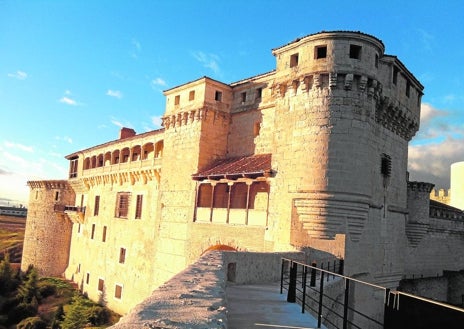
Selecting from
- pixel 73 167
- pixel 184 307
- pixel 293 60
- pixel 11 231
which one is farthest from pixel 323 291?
pixel 11 231

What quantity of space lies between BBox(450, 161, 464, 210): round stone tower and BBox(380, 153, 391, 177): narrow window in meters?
23.2

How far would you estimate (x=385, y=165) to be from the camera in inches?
754

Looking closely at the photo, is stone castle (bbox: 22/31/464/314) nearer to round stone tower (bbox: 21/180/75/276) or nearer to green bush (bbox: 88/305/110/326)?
green bush (bbox: 88/305/110/326)

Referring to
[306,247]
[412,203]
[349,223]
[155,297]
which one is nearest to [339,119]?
[349,223]

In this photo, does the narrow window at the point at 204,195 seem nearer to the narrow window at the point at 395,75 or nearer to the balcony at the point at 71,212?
the narrow window at the point at 395,75

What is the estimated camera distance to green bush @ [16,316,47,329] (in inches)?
1025

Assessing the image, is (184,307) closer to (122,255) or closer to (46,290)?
(122,255)

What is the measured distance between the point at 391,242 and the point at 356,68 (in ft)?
27.5

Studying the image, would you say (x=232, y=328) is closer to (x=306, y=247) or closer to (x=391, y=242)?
(x=306, y=247)

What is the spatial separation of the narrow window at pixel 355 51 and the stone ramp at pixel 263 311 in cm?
1136

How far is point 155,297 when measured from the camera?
443 cm

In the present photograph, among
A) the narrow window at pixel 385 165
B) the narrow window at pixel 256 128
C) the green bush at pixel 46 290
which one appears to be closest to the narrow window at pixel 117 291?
the green bush at pixel 46 290

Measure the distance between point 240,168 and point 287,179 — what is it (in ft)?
10.2

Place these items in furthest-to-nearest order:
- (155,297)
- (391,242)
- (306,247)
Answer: (391,242), (306,247), (155,297)
